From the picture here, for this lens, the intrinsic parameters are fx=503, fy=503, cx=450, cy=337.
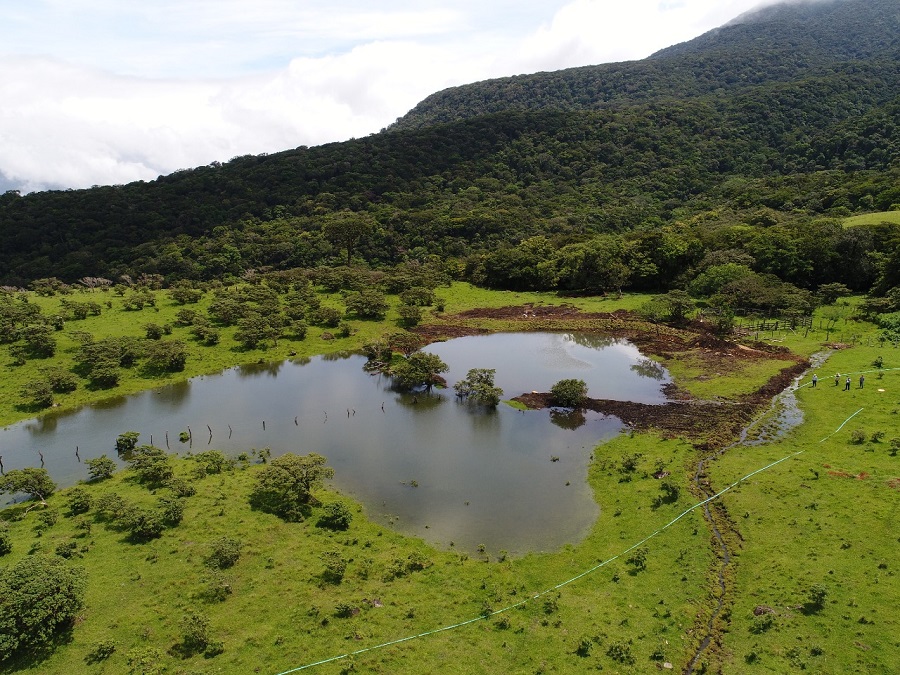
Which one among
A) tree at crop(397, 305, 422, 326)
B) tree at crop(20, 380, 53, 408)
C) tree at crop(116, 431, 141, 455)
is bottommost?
tree at crop(116, 431, 141, 455)

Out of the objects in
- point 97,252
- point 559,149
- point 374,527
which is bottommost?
point 374,527

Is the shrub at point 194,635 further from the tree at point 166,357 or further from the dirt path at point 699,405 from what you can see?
the tree at point 166,357

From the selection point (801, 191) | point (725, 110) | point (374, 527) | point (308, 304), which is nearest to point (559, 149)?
point (725, 110)

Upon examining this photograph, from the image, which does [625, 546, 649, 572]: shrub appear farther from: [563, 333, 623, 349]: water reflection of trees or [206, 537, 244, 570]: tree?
[563, 333, 623, 349]: water reflection of trees

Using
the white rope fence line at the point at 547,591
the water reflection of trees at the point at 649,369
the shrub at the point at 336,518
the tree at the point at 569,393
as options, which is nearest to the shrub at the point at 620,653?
the white rope fence line at the point at 547,591

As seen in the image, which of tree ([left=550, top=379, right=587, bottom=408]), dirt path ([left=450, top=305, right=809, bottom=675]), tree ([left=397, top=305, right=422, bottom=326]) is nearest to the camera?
dirt path ([left=450, top=305, right=809, bottom=675])

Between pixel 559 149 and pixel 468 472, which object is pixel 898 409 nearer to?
pixel 468 472

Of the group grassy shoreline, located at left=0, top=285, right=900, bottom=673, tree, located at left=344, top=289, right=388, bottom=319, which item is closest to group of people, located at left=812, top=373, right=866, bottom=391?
grassy shoreline, located at left=0, top=285, right=900, bottom=673
